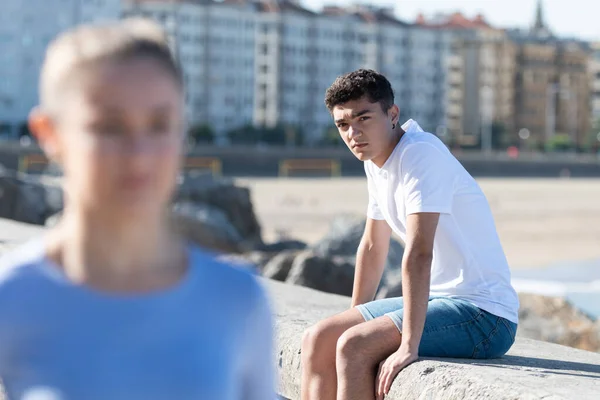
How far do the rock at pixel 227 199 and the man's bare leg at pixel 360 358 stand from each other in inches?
568

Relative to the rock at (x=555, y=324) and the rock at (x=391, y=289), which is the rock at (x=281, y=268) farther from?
the rock at (x=555, y=324)

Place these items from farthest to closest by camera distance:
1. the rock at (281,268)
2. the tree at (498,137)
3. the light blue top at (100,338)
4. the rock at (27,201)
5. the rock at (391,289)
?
the tree at (498,137)
the rock at (27,201)
the rock at (281,268)
the rock at (391,289)
the light blue top at (100,338)

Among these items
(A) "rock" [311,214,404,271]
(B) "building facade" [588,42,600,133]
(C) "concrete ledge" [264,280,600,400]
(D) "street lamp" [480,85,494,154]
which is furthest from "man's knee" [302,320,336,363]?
(B) "building facade" [588,42,600,133]

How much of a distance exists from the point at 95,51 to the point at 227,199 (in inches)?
677

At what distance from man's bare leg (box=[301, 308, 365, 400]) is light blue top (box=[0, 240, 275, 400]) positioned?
2083 mm

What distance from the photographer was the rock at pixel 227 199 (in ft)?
59.2

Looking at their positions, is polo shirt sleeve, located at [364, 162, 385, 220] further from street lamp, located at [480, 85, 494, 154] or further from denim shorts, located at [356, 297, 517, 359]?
street lamp, located at [480, 85, 494, 154]

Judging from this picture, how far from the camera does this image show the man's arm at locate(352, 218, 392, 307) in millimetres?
3781

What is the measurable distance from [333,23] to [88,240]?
129993 millimetres

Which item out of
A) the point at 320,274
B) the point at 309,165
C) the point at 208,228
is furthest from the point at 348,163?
the point at 320,274

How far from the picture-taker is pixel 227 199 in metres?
18.4

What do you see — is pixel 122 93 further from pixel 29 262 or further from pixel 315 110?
pixel 315 110

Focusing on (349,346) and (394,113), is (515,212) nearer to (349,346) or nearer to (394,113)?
(394,113)

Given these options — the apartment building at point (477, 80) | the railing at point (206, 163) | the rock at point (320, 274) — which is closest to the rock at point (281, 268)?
the rock at point (320, 274)
